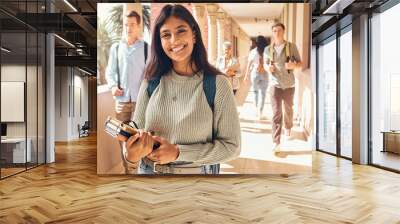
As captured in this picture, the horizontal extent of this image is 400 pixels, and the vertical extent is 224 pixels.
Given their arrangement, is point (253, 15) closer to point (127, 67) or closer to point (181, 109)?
point (181, 109)

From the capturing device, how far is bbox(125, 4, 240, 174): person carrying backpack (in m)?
6.10

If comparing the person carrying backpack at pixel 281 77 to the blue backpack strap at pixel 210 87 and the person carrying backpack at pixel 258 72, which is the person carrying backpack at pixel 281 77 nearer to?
the person carrying backpack at pixel 258 72

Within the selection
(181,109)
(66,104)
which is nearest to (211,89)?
(181,109)

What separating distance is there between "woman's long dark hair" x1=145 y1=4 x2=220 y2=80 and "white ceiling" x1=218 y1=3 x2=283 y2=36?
2.00 ft

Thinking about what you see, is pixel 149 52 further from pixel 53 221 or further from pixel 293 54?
pixel 53 221

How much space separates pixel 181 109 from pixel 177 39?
1.16 meters

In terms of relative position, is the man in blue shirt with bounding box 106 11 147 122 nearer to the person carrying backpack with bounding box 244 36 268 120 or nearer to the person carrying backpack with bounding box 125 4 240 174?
the person carrying backpack with bounding box 125 4 240 174

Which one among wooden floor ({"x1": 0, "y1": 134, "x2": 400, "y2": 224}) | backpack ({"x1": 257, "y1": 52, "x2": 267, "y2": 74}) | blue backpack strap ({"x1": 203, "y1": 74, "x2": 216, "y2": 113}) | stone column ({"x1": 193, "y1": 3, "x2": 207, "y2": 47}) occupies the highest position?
stone column ({"x1": 193, "y1": 3, "x2": 207, "y2": 47})

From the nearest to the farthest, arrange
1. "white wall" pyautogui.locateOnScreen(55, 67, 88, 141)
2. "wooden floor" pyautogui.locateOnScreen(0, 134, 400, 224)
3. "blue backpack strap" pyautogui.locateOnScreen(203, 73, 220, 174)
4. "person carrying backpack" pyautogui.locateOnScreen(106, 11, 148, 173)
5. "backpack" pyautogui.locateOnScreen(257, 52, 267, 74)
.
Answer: "wooden floor" pyautogui.locateOnScreen(0, 134, 400, 224) < "blue backpack strap" pyautogui.locateOnScreen(203, 73, 220, 174) < "person carrying backpack" pyautogui.locateOnScreen(106, 11, 148, 173) < "backpack" pyautogui.locateOnScreen(257, 52, 267, 74) < "white wall" pyautogui.locateOnScreen(55, 67, 88, 141)

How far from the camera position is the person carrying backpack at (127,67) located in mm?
6305

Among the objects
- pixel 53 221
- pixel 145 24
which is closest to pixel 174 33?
pixel 145 24

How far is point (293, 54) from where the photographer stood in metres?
6.44

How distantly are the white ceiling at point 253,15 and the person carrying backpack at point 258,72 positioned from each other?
0.55 feet

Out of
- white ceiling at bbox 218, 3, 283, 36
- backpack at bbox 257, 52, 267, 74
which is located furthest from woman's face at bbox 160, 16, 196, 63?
backpack at bbox 257, 52, 267, 74
